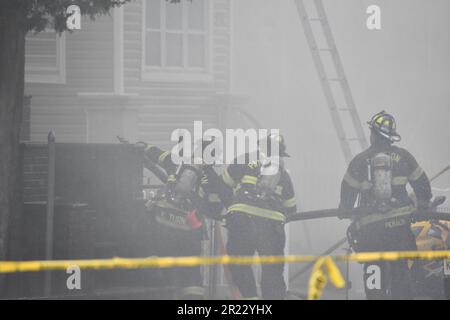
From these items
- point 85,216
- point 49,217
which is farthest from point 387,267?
point 49,217

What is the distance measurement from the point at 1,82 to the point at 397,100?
42.1 ft

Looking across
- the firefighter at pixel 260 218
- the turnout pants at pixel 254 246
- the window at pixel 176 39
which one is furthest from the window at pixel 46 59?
the turnout pants at pixel 254 246

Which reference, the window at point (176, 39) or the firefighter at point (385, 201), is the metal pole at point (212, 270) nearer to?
the firefighter at point (385, 201)

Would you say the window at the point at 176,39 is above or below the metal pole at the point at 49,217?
above

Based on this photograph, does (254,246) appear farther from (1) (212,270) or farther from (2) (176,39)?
(2) (176,39)

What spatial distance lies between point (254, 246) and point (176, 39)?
734cm

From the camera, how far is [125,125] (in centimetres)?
1509

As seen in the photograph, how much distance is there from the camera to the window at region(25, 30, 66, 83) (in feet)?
49.4

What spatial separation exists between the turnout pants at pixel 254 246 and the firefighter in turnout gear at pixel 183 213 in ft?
1.81

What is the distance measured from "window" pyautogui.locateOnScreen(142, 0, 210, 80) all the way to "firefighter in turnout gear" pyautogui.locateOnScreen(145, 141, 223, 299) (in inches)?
243

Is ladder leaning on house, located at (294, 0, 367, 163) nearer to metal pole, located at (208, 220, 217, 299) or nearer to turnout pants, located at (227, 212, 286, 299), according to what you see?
metal pole, located at (208, 220, 217, 299)

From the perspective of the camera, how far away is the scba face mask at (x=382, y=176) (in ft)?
30.0
